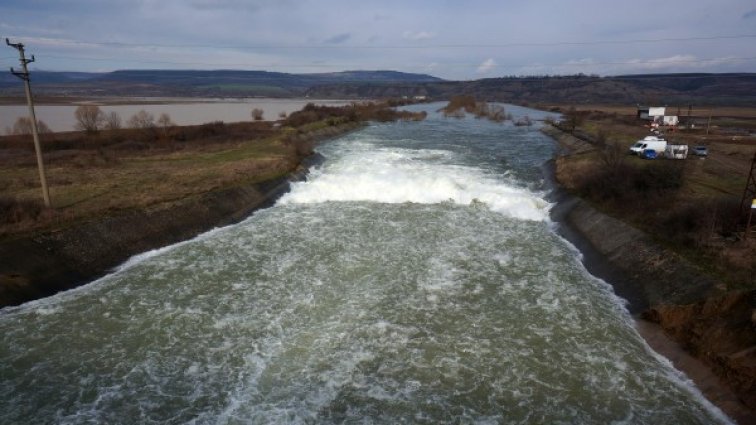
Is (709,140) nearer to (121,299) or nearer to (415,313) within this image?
(415,313)

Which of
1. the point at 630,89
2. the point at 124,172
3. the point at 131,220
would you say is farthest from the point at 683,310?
the point at 630,89

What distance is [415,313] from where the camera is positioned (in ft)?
51.0

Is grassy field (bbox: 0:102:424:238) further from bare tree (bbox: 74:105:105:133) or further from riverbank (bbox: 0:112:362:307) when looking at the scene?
bare tree (bbox: 74:105:105:133)

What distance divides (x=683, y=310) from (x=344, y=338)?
10577 millimetres

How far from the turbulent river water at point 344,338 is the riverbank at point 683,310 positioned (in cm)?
49

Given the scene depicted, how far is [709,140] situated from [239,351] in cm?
5281

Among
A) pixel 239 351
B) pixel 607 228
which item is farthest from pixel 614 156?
pixel 239 351

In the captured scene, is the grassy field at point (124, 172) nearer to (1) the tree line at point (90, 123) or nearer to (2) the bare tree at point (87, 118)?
(2) the bare tree at point (87, 118)

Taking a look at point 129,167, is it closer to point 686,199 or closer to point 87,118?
point 87,118

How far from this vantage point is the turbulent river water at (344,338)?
11227 mm

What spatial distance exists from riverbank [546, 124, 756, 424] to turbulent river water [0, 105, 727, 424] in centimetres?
49

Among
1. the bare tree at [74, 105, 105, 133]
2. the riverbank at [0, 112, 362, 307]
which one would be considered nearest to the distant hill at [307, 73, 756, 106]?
the bare tree at [74, 105, 105, 133]

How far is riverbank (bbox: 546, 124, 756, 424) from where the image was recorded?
37.6 ft

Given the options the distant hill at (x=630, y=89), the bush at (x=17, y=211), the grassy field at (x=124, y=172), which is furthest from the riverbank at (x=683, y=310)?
the distant hill at (x=630, y=89)
